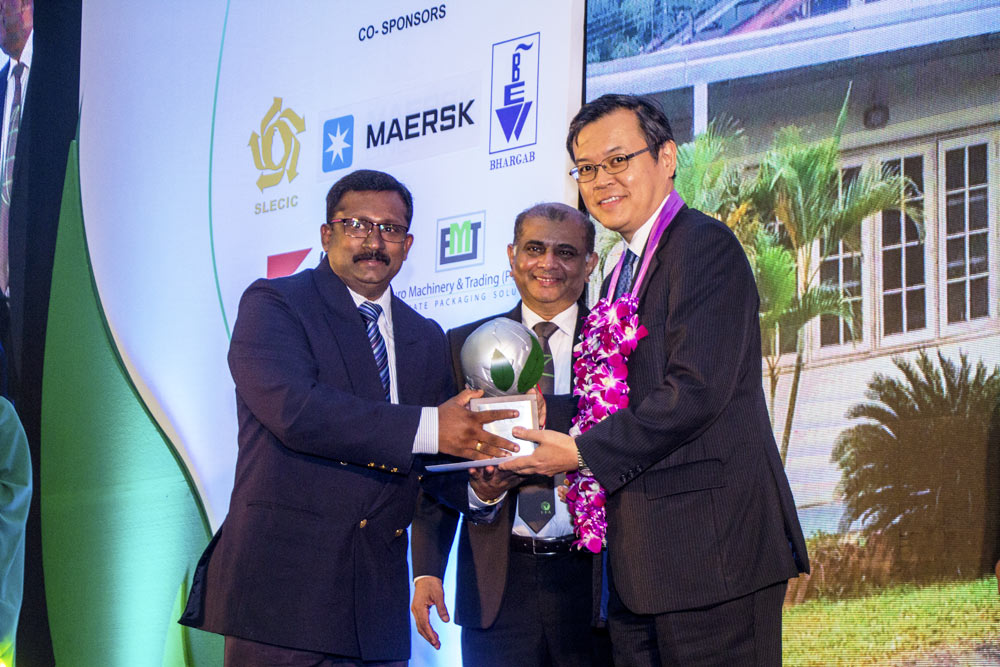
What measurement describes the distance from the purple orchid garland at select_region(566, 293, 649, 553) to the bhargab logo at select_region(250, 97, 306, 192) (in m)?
Result: 2.77

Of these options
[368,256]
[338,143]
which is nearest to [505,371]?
[368,256]

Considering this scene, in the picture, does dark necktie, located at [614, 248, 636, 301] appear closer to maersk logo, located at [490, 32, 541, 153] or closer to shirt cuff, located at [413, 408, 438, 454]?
shirt cuff, located at [413, 408, 438, 454]

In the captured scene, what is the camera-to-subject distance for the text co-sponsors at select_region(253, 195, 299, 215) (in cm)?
502

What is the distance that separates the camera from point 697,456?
2.42 meters

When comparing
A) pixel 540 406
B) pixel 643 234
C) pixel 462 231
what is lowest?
pixel 540 406

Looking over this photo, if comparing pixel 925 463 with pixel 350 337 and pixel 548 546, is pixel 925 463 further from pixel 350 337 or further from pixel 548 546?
pixel 350 337

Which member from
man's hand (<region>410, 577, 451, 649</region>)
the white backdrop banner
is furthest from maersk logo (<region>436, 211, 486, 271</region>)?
man's hand (<region>410, 577, 451, 649</region>)

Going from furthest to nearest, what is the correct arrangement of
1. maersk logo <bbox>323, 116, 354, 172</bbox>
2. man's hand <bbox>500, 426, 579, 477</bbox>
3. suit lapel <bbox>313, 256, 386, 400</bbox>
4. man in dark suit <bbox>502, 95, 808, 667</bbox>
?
maersk logo <bbox>323, 116, 354, 172</bbox>
suit lapel <bbox>313, 256, 386, 400</bbox>
man's hand <bbox>500, 426, 579, 477</bbox>
man in dark suit <bbox>502, 95, 808, 667</bbox>

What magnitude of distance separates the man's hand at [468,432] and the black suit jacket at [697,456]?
31 centimetres

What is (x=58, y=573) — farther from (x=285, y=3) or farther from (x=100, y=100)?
(x=285, y=3)

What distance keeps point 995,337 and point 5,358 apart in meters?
A: 5.17

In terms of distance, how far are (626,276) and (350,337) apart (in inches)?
33.3

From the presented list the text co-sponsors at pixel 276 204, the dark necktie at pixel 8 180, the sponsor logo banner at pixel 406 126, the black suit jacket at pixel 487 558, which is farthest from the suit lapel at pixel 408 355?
the dark necktie at pixel 8 180

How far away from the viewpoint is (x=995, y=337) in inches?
126
